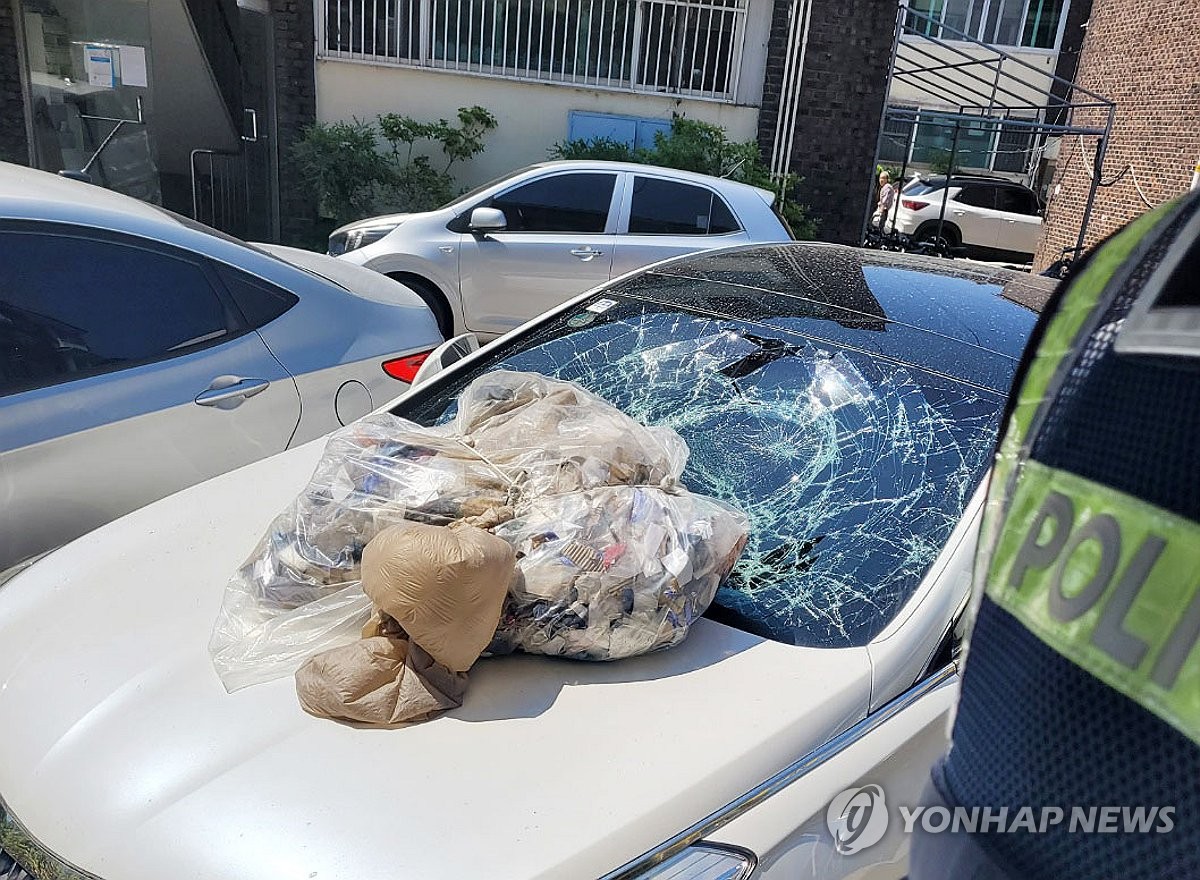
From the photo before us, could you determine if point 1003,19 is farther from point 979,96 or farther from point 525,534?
point 525,534

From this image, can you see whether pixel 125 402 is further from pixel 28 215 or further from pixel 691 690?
pixel 691 690

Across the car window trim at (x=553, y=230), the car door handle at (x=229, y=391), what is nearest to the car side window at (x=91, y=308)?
the car door handle at (x=229, y=391)

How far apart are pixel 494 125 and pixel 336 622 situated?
980 centimetres

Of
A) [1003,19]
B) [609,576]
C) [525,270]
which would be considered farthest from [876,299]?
[1003,19]

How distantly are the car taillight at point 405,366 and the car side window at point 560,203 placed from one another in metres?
3.71

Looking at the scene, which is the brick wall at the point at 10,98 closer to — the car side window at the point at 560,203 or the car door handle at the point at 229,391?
the car side window at the point at 560,203

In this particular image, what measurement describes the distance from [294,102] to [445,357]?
28.1ft

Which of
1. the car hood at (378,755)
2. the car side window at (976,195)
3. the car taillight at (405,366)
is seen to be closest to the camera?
the car hood at (378,755)

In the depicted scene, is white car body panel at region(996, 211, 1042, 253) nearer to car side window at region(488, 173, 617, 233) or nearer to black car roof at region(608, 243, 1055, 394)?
car side window at region(488, 173, 617, 233)

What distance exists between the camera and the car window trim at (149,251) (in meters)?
2.71

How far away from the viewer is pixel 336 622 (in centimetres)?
181

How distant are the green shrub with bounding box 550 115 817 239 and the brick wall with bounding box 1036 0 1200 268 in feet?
14.4

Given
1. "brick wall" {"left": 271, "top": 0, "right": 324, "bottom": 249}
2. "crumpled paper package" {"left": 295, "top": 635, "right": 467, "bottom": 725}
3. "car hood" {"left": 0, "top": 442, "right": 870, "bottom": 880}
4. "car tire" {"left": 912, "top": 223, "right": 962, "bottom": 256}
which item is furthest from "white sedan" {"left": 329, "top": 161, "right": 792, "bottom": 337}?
"car tire" {"left": 912, "top": 223, "right": 962, "bottom": 256}

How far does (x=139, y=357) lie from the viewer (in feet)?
9.50
